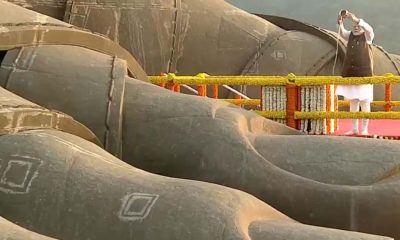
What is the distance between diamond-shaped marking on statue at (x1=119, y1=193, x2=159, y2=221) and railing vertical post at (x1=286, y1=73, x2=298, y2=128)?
17.4 ft

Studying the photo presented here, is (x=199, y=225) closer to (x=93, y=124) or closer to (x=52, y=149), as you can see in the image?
(x=52, y=149)

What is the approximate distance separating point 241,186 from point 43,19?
88.7 inches

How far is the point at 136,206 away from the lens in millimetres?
3660

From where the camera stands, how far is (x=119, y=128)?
516 cm

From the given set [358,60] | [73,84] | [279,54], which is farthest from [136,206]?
[279,54]

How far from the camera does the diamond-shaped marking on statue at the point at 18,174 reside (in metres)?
3.81

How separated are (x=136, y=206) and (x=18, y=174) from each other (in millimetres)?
737

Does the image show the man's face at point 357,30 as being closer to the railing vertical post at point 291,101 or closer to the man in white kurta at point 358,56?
the man in white kurta at point 358,56

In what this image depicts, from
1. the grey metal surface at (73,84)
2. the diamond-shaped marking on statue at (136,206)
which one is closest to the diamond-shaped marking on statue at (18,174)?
the diamond-shaped marking on statue at (136,206)

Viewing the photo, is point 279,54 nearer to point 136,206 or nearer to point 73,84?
point 73,84

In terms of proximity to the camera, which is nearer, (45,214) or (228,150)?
(45,214)

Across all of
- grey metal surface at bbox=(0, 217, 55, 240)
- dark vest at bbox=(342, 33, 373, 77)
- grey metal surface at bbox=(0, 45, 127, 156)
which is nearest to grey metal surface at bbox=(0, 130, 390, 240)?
grey metal surface at bbox=(0, 217, 55, 240)

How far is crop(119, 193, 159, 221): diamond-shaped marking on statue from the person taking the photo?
3.62 m

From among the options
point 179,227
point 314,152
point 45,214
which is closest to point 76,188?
point 45,214
